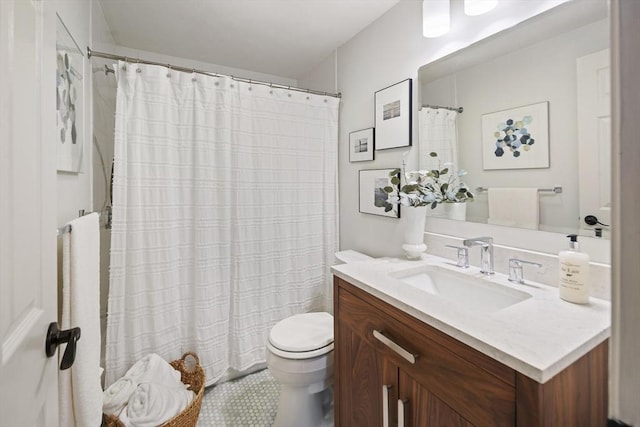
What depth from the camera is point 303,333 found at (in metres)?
1.50

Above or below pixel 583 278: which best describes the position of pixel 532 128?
above

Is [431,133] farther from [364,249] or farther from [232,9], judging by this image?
[232,9]

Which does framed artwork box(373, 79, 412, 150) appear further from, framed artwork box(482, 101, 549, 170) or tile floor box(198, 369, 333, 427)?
tile floor box(198, 369, 333, 427)

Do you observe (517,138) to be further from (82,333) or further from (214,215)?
(82,333)

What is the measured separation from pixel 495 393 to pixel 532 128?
38.2 inches

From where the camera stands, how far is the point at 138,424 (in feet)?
3.96

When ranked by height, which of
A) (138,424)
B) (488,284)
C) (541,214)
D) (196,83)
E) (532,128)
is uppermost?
(196,83)

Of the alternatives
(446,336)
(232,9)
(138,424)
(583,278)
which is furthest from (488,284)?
(232,9)

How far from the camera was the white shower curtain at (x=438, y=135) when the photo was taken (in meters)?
1.40

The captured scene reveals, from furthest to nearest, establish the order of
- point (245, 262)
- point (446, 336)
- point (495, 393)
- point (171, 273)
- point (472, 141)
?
point (245, 262)
point (171, 273)
point (472, 141)
point (446, 336)
point (495, 393)

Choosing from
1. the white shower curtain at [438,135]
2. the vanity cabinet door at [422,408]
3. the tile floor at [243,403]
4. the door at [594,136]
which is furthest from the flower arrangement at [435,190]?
the tile floor at [243,403]

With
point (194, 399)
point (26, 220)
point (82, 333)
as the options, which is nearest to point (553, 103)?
point (26, 220)

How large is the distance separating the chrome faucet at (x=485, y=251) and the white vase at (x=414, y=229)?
261 millimetres

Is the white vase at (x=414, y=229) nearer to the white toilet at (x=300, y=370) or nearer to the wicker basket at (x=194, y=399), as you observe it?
the white toilet at (x=300, y=370)
